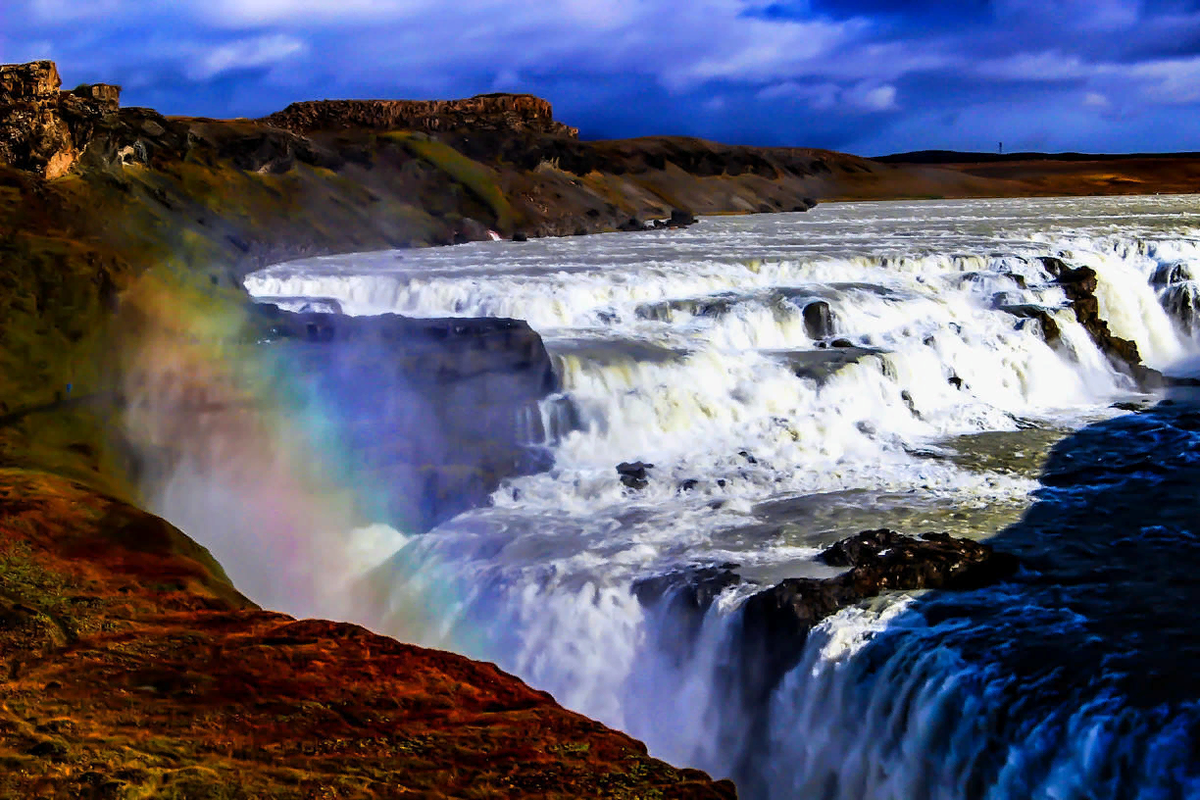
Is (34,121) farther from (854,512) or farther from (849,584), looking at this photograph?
(849,584)

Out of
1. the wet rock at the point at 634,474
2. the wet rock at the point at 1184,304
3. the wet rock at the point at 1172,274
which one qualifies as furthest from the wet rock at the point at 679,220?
the wet rock at the point at 634,474

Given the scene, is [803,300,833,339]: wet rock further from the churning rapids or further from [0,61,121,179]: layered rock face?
[0,61,121,179]: layered rock face

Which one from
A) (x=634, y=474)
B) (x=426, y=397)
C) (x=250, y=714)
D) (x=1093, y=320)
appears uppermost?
(x=426, y=397)

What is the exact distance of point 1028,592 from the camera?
1008cm

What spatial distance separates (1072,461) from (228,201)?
29.1 meters

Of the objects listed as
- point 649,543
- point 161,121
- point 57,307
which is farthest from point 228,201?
point 649,543

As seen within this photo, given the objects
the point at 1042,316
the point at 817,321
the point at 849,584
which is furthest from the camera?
the point at 1042,316

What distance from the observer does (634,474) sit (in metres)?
14.5

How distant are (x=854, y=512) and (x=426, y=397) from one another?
20.1ft

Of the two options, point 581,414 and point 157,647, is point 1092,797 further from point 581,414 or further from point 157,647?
point 581,414

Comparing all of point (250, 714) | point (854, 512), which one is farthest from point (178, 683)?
point (854, 512)

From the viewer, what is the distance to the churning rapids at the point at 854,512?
26.8 feet

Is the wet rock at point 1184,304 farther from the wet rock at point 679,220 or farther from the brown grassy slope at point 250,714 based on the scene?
the wet rock at point 679,220

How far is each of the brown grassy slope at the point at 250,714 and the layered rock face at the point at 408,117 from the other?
170 feet
